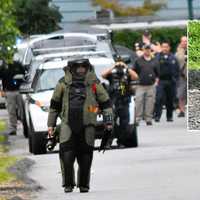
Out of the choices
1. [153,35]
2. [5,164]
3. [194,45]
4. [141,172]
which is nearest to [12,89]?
[5,164]

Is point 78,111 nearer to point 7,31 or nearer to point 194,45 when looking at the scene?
point 194,45

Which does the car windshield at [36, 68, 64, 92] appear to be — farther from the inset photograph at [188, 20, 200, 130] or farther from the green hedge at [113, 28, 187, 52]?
the green hedge at [113, 28, 187, 52]

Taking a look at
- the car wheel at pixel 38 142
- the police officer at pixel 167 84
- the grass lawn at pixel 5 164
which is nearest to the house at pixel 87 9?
the police officer at pixel 167 84

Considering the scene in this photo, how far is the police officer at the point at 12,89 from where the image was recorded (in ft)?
81.7

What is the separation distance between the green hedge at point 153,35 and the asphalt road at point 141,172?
2737cm

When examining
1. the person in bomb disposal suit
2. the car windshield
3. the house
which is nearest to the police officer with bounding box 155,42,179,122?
the car windshield

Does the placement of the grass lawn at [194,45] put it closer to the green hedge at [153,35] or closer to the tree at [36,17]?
the tree at [36,17]

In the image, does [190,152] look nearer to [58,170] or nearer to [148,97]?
[58,170]

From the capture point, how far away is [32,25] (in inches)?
1732

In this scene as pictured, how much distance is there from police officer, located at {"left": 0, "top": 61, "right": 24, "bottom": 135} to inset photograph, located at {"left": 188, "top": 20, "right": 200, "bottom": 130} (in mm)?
13444

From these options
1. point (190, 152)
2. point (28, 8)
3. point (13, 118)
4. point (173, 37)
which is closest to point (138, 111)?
point (13, 118)

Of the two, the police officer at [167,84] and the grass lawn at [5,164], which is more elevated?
the grass lawn at [5,164]

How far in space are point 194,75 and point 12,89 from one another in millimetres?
14433

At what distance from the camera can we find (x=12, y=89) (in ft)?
82.7
